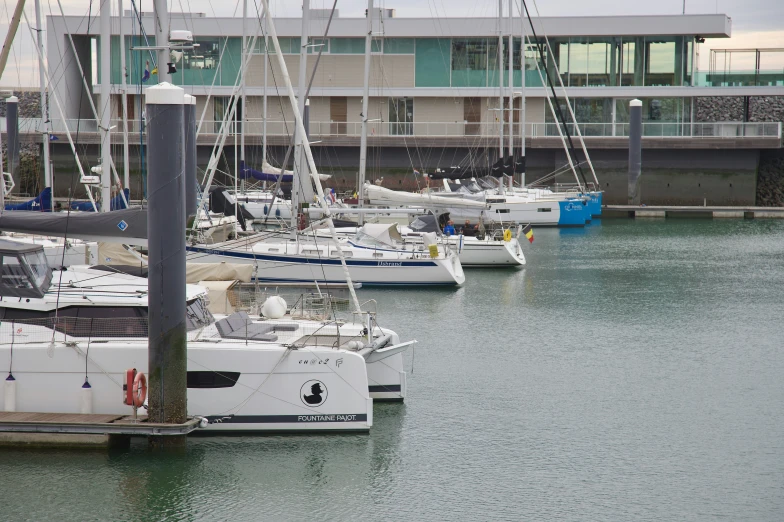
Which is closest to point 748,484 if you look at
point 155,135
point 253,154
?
point 155,135

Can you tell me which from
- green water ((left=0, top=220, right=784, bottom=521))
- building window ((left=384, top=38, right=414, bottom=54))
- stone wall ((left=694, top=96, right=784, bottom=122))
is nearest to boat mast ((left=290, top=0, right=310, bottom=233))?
green water ((left=0, top=220, right=784, bottom=521))

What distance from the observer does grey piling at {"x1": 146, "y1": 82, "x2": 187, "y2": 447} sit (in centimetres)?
1352

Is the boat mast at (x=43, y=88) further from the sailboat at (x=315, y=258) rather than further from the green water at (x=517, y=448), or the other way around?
the green water at (x=517, y=448)

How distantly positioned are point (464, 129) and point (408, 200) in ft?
70.7

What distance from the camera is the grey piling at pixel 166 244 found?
44.4 ft

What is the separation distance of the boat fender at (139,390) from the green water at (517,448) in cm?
95

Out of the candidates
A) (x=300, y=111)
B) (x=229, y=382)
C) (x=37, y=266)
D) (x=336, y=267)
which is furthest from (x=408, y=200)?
(x=229, y=382)

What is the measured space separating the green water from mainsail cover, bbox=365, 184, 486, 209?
1226cm

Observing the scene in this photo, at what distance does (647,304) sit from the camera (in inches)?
1127

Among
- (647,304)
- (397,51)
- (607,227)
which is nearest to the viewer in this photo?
(647,304)

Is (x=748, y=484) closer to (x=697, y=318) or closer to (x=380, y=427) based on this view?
(x=380, y=427)

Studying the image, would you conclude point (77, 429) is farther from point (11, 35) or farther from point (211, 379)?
point (11, 35)

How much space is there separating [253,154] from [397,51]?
12.3 metres

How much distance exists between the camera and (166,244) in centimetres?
1358
